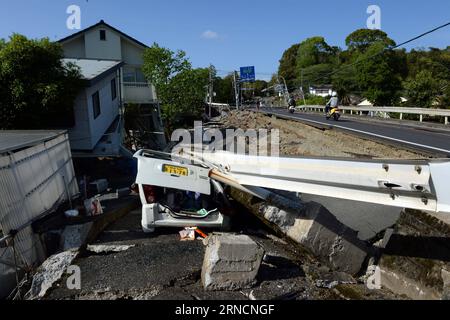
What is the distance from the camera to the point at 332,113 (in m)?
23.2

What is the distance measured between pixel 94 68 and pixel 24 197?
1237 cm

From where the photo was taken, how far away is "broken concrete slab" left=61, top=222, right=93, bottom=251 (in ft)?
20.7

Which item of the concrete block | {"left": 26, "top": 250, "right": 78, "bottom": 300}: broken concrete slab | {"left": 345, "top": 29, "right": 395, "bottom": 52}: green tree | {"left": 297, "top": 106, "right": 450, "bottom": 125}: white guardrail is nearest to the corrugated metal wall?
{"left": 26, "top": 250, "right": 78, "bottom": 300}: broken concrete slab

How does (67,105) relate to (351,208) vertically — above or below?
above

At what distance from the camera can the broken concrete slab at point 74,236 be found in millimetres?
6324

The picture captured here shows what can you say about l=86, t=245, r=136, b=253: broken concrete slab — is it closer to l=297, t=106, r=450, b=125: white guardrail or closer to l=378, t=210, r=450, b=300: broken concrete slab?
l=378, t=210, r=450, b=300: broken concrete slab

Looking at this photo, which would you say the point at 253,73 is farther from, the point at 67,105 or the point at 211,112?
the point at 67,105

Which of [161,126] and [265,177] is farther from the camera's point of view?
[161,126]

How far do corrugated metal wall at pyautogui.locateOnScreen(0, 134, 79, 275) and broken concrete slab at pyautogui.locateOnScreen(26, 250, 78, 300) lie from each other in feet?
3.33

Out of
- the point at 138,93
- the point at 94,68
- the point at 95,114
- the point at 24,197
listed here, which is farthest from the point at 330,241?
the point at 138,93

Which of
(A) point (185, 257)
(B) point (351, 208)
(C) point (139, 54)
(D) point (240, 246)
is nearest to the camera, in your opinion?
(D) point (240, 246)

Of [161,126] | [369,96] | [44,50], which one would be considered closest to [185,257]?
[44,50]

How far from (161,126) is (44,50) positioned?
41.2ft

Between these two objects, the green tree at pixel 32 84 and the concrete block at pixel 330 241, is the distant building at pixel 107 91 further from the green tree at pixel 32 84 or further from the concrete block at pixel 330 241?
the concrete block at pixel 330 241
